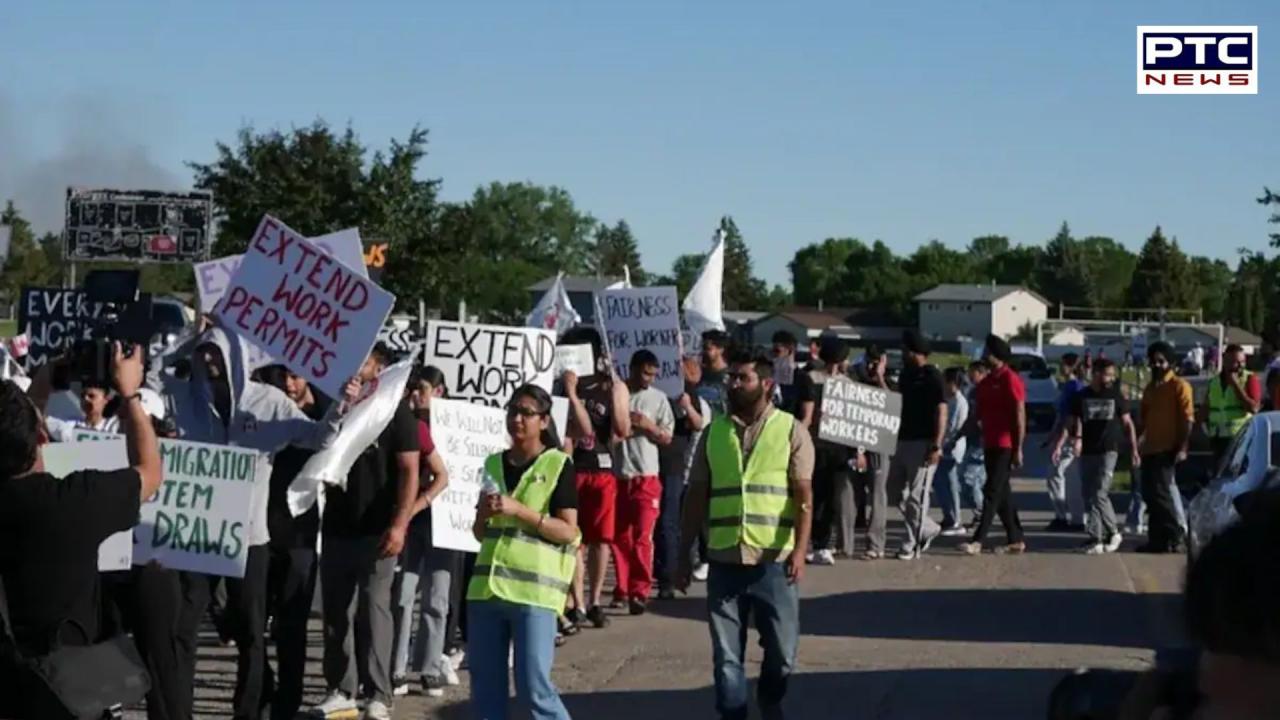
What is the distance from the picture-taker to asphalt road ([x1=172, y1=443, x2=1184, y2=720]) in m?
10.7

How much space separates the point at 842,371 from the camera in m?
17.9

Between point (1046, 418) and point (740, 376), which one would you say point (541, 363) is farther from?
point (1046, 418)

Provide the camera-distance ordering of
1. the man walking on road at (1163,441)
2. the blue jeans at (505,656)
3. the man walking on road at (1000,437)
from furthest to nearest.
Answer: the man walking on road at (1000,437), the man walking on road at (1163,441), the blue jeans at (505,656)

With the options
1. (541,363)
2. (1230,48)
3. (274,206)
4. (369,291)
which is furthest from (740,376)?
(274,206)

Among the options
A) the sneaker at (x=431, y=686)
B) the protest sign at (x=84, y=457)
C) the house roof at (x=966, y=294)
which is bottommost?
the sneaker at (x=431, y=686)

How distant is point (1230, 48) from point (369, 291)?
15990mm

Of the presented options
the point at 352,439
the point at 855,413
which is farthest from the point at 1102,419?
the point at 352,439

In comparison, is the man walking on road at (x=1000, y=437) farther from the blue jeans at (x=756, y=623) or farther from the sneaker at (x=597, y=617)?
the blue jeans at (x=756, y=623)

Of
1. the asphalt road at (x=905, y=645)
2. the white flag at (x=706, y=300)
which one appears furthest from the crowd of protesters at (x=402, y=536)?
the white flag at (x=706, y=300)

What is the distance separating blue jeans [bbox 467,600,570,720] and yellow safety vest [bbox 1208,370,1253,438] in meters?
Result: 11.2

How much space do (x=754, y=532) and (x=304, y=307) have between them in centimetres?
258

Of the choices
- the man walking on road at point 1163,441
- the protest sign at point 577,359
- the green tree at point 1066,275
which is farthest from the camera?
the green tree at point 1066,275

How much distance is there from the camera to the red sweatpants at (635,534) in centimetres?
1384

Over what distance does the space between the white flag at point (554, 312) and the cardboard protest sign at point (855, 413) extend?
3698mm
